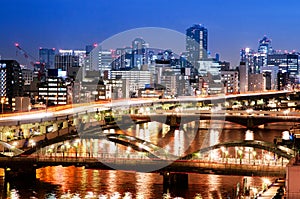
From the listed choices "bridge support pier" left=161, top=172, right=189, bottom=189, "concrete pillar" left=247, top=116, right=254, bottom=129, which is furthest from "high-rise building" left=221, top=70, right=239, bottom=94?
"bridge support pier" left=161, top=172, right=189, bottom=189

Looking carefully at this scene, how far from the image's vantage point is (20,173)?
10438 millimetres

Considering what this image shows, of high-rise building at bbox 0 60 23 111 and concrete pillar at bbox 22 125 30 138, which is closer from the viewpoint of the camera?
concrete pillar at bbox 22 125 30 138

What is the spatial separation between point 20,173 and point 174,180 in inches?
94.4

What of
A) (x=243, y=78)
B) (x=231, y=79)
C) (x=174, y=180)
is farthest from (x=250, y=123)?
(x=243, y=78)

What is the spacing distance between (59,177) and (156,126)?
37.7ft

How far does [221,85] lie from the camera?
4725 cm

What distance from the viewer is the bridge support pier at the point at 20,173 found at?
10.4 m

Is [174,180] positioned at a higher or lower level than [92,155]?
lower

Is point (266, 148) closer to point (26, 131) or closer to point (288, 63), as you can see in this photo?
point (26, 131)

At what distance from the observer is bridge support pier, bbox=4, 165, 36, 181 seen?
410 inches

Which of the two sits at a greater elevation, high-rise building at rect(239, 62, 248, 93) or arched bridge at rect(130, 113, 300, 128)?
high-rise building at rect(239, 62, 248, 93)

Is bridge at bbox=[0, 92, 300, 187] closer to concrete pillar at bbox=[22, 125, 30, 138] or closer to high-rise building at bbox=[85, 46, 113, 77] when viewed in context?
concrete pillar at bbox=[22, 125, 30, 138]

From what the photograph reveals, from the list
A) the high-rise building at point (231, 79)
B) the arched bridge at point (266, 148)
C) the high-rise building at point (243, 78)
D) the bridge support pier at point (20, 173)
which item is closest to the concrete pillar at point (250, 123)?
the arched bridge at point (266, 148)

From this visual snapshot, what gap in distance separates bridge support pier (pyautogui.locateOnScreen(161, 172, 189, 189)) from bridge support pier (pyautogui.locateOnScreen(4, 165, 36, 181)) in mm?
2075
